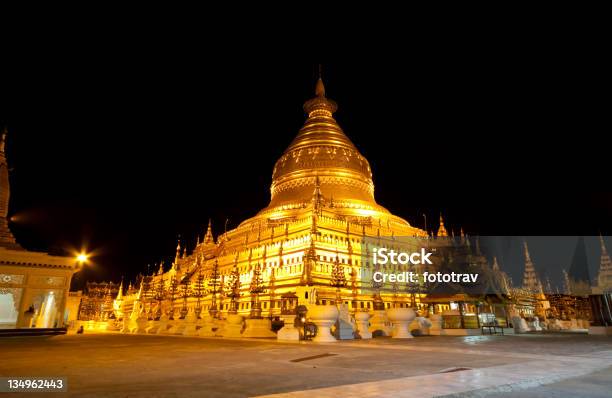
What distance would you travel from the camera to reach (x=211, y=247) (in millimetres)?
43094

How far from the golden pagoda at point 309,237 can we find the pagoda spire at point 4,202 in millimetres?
13599

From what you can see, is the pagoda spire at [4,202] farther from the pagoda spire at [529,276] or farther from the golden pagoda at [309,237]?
the pagoda spire at [529,276]

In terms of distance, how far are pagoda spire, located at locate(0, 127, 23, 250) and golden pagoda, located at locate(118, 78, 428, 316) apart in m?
13.6

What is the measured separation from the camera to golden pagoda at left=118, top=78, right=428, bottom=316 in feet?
96.4

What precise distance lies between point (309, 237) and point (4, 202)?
22625mm

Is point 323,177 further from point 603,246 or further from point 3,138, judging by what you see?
point 603,246

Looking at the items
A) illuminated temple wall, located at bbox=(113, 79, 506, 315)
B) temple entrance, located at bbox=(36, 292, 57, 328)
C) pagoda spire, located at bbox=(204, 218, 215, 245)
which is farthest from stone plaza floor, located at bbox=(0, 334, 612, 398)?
pagoda spire, located at bbox=(204, 218, 215, 245)

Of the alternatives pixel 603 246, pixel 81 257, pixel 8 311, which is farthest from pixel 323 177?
pixel 603 246

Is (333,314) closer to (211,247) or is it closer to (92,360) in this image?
(92,360)

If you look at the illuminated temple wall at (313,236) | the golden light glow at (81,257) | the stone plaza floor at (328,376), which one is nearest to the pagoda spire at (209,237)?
the illuminated temple wall at (313,236)

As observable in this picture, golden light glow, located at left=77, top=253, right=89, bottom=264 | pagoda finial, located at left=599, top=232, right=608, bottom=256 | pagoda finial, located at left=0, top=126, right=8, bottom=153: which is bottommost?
golden light glow, located at left=77, top=253, right=89, bottom=264

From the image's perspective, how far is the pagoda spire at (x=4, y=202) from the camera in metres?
24.9

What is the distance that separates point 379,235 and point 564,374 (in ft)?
97.4

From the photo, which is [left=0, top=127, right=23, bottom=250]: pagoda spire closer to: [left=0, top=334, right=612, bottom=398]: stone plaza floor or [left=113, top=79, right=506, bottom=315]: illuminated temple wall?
[left=113, top=79, right=506, bottom=315]: illuminated temple wall
